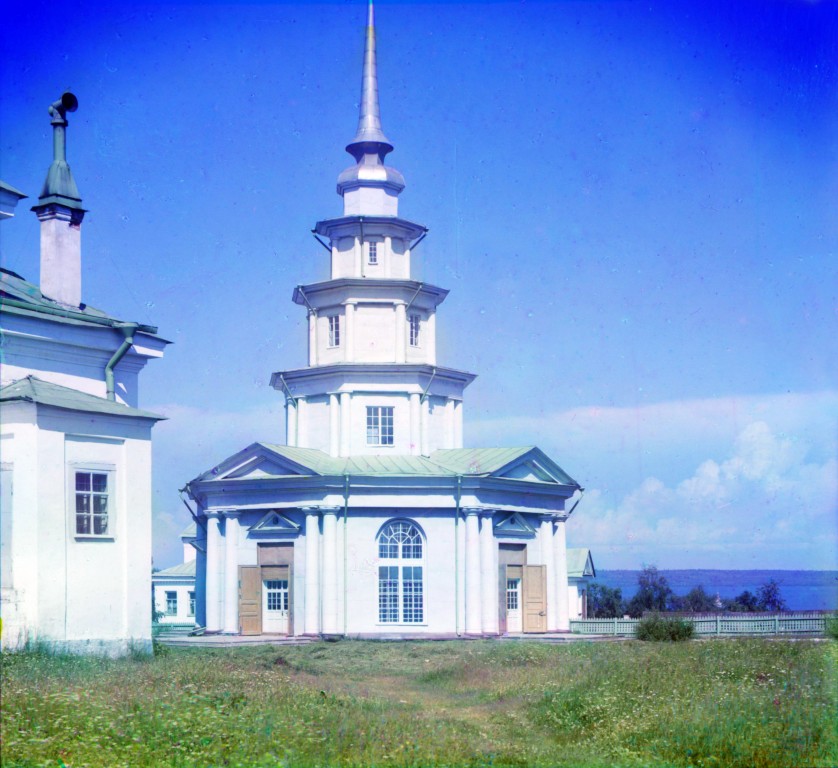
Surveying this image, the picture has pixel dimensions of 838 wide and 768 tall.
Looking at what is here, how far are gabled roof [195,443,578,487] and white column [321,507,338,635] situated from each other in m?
1.51

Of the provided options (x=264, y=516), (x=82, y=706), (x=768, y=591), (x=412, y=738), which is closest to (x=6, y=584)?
(x=82, y=706)

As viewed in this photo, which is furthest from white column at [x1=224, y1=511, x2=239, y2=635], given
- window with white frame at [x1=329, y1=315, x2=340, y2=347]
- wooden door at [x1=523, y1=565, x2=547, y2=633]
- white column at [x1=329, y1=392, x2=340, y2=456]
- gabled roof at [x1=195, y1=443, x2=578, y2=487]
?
wooden door at [x1=523, y1=565, x2=547, y2=633]

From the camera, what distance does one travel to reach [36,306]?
2264 centimetres

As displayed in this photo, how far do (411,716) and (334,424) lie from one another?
25526 millimetres

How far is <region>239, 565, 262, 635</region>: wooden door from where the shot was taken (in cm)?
4016

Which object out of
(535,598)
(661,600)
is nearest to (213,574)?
(535,598)

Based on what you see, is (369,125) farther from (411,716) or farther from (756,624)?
(411,716)

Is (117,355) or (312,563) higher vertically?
(117,355)

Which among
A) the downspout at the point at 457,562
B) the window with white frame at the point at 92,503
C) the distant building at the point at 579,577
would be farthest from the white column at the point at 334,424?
the distant building at the point at 579,577

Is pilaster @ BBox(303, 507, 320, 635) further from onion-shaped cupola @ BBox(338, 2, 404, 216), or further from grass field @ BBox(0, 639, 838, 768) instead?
grass field @ BBox(0, 639, 838, 768)

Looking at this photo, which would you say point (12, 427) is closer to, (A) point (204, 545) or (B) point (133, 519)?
(B) point (133, 519)

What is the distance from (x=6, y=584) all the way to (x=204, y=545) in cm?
2496

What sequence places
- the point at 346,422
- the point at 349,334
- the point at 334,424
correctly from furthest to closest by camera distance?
1. the point at 349,334
2. the point at 334,424
3. the point at 346,422

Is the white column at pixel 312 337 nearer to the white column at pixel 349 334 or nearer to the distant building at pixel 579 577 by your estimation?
the white column at pixel 349 334
